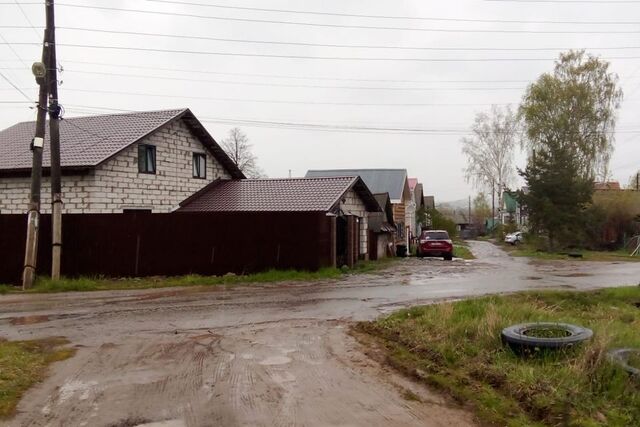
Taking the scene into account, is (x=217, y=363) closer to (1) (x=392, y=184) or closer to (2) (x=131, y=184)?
(2) (x=131, y=184)

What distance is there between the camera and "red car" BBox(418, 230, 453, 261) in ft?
103

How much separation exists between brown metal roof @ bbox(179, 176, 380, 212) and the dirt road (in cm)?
728

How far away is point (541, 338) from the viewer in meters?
6.65

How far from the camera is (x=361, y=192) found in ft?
85.0

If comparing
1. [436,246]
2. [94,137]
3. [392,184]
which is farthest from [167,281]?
[392,184]

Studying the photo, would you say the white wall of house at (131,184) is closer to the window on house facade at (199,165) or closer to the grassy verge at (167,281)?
the window on house facade at (199,165)

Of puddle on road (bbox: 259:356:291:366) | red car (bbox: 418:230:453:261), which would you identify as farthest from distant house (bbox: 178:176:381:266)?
puddle on road (bbox: 259:356:291:366)

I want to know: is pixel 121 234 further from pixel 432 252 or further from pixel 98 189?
pixel 432 252

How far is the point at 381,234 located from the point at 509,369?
25357 mm

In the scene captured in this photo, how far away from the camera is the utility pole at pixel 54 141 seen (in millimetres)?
16484

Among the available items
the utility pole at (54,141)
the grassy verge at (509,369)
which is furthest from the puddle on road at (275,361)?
the utility pole at (54,141)

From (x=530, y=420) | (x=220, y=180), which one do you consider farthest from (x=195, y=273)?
(x=530, y=420)

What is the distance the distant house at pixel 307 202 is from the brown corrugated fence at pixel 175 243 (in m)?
0.19

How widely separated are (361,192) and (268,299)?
12755 mm
